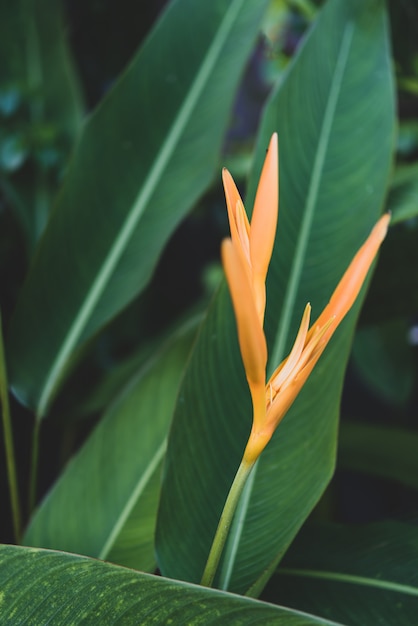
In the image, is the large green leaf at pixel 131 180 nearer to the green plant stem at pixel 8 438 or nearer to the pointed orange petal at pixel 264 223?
the green plant stem at pixel 8 438

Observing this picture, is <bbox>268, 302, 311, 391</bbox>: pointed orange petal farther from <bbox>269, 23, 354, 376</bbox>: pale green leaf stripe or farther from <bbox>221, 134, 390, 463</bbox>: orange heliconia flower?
<bbox>269, 23, 354, 376</bbox>: pale green leaf stripe

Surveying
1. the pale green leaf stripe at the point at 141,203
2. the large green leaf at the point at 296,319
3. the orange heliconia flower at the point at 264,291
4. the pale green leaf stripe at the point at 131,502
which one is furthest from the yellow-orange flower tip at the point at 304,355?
the pale green leaf stripe at the point at 141,203

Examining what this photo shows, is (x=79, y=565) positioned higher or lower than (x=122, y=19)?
lower

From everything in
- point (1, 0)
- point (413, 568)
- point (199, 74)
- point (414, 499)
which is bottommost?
point (414, 499)

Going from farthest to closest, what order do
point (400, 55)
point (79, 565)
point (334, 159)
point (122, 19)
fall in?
point (122, 19) < point (400, 55) < point (334, 159) < point (79, 565)

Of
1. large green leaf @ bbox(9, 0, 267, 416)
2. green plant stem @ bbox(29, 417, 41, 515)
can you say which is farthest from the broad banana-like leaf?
green plant stem @ bbox(29, 417, 41, 515)

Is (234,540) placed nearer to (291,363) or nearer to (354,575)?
(354,575)

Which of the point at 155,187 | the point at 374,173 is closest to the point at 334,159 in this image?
the point at 374,173

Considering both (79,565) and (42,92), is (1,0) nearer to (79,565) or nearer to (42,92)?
(42,92)
